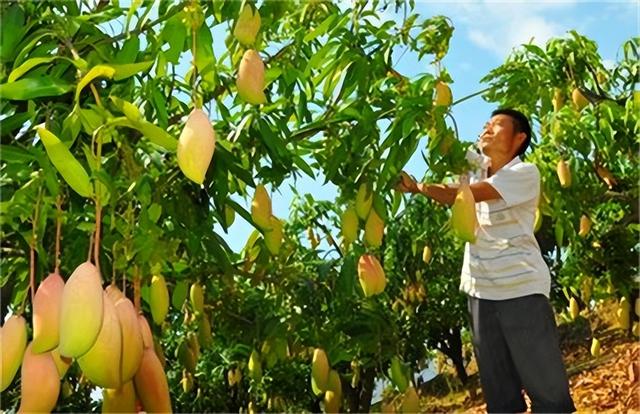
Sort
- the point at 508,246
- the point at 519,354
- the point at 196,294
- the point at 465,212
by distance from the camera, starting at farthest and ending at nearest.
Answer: the point at 196,294
the point at 508,246
the point at 519,354
the point at 465,212

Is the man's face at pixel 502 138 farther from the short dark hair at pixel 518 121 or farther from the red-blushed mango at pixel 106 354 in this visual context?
the red-blushed mango at pixel 106 354

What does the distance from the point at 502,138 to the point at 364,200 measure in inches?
26.7

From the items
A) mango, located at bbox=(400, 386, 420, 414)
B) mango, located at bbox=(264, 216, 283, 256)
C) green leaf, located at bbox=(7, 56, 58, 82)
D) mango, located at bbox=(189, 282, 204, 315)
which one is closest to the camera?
green leaf, located at bbox=(7, 56, 58, 82)

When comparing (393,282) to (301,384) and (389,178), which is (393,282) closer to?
(301,384)

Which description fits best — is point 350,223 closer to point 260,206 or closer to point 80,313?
point 260,206

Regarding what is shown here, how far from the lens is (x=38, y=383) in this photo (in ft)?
3.51

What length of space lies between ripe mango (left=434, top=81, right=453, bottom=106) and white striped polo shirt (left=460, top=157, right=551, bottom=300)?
423 mm

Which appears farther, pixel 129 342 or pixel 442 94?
pixel 442 94

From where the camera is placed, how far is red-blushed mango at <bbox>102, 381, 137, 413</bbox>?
1.12 m

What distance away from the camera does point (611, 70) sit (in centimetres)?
379

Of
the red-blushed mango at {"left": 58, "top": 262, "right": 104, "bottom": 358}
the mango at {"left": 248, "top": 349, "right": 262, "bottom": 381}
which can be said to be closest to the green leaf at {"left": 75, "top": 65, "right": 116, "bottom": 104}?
the red-blushed mango at {"left": 58, "top": 262, "right": 104, "bottom": 358}

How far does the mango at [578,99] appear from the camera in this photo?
347cm

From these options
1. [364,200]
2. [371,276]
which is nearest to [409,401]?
[371,276]

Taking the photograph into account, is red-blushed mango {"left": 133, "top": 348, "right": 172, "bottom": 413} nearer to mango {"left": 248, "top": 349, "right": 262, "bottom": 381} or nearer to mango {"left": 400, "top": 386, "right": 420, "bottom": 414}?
mango {"left": 400, "top": 386, "right": 420, "bottom": 414}
